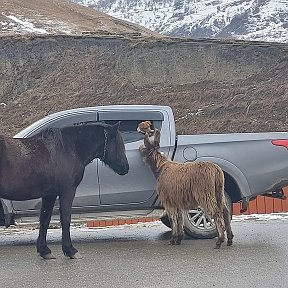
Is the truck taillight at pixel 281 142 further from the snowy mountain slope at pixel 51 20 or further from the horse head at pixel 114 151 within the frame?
the snowy mountain slope at pixel 51 20

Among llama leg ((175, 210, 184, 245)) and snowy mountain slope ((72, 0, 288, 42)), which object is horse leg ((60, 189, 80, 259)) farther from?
snowy mountain slope ((72, 0, 288, 42))

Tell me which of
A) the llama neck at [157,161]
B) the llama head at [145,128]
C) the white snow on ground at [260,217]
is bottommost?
the white snow on ground at [260,217]

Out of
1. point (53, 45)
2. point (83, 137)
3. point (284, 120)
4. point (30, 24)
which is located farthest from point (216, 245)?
point (30, 24)

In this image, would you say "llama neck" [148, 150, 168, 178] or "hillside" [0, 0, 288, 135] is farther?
"hillside" [0, 0, 288, 135]

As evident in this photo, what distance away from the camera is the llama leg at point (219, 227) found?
10.1 metres

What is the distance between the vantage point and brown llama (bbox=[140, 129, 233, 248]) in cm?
1005

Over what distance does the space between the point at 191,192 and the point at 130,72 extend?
39.2 metres

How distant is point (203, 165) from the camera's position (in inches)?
398

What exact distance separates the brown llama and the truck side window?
0.70 metres

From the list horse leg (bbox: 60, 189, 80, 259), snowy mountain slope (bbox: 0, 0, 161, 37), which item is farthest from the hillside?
horse leg (bbox: 60, 189, 80, 259)

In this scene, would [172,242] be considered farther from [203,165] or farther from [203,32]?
[203,32]

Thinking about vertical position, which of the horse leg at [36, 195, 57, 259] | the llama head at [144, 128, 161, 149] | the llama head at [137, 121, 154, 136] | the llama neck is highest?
the llama head at [137, 121, 154, 136]

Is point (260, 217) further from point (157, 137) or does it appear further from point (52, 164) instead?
point (52, 164)

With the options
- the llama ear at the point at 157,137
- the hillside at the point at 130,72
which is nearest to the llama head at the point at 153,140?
the llama ear at the point at 157,137
